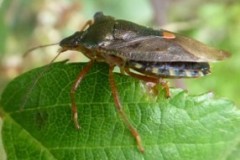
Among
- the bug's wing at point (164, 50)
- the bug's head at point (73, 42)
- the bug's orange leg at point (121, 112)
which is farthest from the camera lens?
the bug's head at point (73, 42)

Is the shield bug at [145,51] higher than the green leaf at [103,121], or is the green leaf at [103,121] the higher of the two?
the shield bug at [145,51]

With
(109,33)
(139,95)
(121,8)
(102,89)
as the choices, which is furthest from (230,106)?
(121,8)

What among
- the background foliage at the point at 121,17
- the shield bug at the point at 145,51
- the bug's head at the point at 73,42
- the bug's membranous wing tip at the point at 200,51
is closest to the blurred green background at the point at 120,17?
the background foliage at the point at 121,17

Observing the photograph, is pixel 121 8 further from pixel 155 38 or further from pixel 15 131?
pixel 15 131

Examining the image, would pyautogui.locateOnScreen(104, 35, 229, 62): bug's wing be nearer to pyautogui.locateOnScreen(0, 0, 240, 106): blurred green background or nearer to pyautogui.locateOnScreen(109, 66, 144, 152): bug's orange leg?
pyautogui.locateOnScreen(109, 66, 144, 152): bug's orange leg

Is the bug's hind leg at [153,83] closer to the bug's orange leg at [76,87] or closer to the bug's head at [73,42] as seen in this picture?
the bug's orange leg at [76,87]

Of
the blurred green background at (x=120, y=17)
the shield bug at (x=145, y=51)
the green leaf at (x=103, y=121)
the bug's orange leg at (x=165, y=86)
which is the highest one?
the blurred green background at (x=120, y=17)

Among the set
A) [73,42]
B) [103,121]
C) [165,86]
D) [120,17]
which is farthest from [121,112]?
[120,17]
